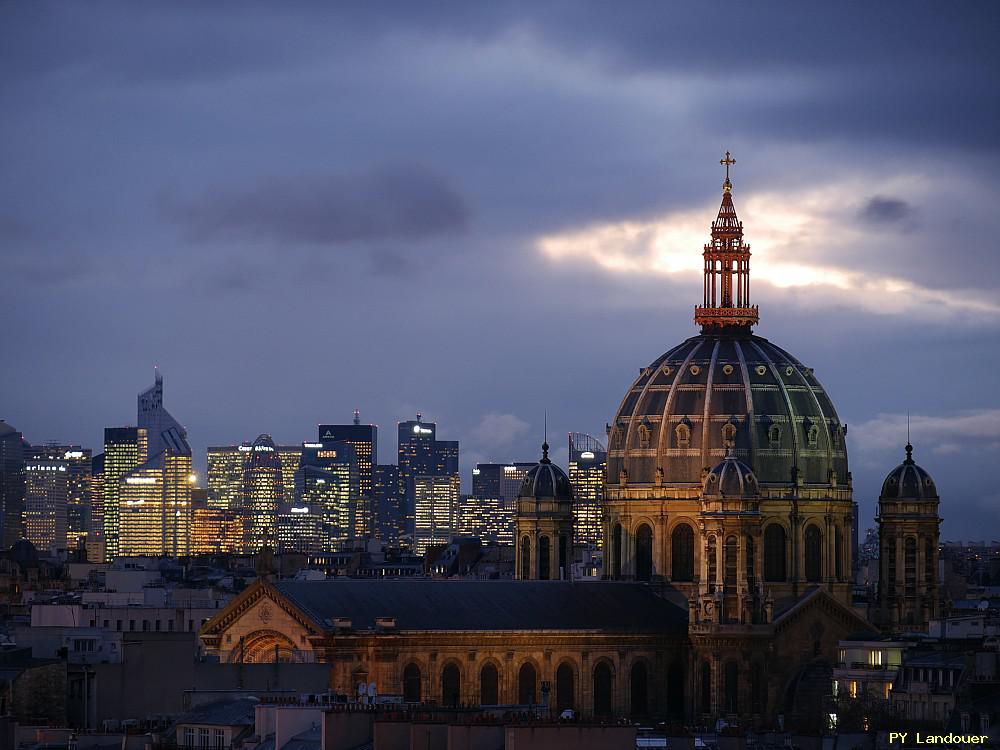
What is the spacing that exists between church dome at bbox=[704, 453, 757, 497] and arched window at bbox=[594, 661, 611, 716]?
1054 cm

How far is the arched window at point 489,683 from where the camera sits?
193000 mm

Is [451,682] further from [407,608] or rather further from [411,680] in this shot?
[407,608]

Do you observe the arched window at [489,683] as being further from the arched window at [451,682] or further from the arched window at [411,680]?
the arched window at [411,680]

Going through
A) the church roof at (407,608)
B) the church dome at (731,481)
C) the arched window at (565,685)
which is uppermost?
the church dome at (731,481)

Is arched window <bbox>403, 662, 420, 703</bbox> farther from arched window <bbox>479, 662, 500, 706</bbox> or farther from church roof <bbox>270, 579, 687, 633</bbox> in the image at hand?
arched window <bbox>479, 662, 500, 706</bbox>

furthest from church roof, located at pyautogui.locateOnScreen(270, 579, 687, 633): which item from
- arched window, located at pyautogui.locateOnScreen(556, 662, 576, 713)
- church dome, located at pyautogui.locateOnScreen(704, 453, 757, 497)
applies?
church dome, located at pyautogui.locateOnScreen(704, 453, 757, 497)

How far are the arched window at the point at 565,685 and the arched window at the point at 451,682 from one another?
5.85 m

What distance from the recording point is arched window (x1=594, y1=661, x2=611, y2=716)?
198 metres

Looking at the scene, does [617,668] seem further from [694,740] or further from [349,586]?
[694,740]

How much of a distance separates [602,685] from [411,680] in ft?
43.2

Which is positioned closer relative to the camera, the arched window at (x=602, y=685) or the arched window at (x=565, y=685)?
the arched window at (x=565, y=685)

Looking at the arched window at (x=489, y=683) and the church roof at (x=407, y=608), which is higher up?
the church roof at (x=407, y=608)

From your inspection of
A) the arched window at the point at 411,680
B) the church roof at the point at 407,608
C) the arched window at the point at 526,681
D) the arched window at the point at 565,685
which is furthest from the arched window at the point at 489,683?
the arched window at the point at 411,680

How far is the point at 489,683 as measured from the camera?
19425 centimetres
